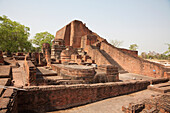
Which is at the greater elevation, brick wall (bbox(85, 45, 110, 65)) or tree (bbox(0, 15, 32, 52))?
tree (bbox(0, 15, 32, 52))

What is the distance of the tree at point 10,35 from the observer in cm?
2222

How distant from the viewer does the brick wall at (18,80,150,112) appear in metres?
3.43

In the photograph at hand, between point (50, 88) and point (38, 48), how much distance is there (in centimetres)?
3659

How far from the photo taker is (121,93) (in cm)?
573

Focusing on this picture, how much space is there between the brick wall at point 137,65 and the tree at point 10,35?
21306 mm

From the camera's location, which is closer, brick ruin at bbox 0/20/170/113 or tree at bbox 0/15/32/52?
brick ruin at bbox 0/20/170/113

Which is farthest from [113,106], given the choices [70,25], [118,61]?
[70,25]

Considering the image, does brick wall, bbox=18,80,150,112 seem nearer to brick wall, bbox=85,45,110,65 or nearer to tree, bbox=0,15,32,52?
brick wall, bbox=85,45,110,65

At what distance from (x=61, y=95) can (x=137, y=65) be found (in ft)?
31.0

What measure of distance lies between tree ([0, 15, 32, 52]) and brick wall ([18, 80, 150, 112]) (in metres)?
24.3

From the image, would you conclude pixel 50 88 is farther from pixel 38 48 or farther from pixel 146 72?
pixel 38 48

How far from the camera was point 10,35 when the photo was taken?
75.7ft

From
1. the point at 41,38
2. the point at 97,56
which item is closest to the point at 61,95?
the point at 97,56

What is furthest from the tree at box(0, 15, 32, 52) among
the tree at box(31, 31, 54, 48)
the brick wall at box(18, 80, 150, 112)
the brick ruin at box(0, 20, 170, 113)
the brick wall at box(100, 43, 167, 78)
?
the brick wall at box(18, 80, 150, 112)
